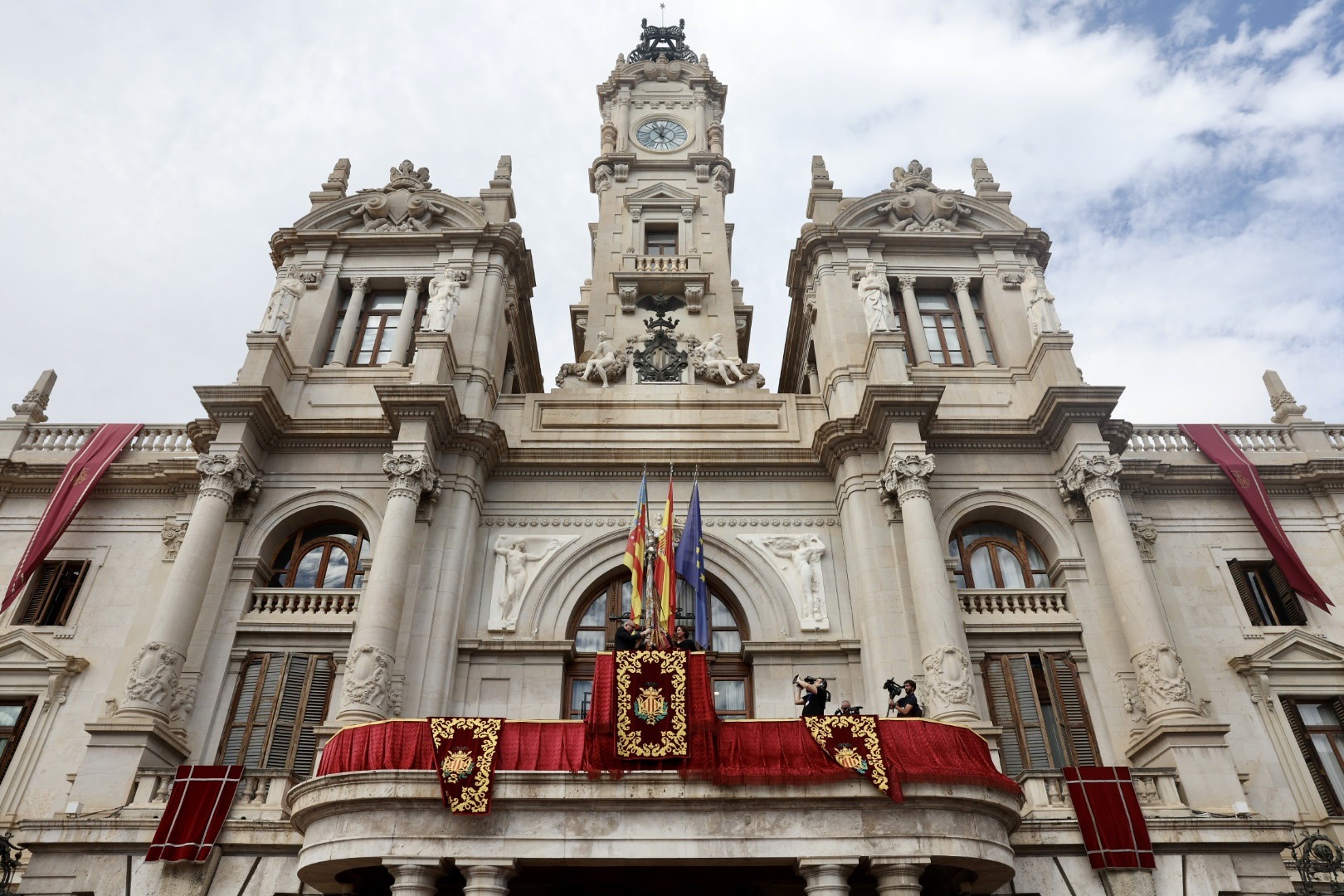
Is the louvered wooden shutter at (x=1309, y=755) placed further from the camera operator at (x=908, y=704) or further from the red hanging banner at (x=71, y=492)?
the red hanging banner at (x=71, y=492)

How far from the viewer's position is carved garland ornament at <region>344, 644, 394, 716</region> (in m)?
17.7

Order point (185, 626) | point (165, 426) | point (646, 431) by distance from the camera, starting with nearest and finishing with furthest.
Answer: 1. point (185, 626)
2. point (646, 431)
3. point (165, 426)

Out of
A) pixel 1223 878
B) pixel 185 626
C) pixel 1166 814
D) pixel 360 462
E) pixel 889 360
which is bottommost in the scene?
pixel 1223 878

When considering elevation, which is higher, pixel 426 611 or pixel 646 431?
pixel 646 431

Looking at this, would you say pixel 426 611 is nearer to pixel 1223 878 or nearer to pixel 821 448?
pixel 821 448

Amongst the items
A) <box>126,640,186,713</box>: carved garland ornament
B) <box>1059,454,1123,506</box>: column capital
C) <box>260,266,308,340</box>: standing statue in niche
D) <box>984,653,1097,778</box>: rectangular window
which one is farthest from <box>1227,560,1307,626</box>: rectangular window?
<box>260,266,308,340</box>: standing statue in niche

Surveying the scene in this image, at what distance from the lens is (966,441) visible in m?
23.0

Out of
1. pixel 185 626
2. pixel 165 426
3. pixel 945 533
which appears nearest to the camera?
pixel 185 626

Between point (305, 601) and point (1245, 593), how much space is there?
23.3 m

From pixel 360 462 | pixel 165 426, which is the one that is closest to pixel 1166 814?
pixel 360 462

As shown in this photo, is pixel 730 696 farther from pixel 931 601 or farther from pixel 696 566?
pixel 931 601

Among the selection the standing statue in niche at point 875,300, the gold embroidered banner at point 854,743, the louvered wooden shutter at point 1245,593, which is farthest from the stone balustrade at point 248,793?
the louvered wooden shutter at point 1245,593

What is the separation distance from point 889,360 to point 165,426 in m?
20.4

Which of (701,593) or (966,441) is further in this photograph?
(966,441)
